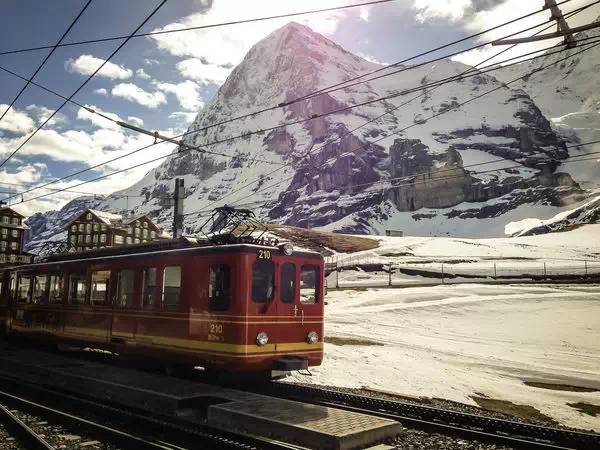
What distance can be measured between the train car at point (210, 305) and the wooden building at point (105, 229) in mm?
81119

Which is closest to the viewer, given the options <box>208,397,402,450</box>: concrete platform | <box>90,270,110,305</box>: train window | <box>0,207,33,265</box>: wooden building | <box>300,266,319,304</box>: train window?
<box>208,397,402,450</box>: concrete platform

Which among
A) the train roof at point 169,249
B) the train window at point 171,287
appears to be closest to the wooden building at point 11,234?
the train roof at point 169,249

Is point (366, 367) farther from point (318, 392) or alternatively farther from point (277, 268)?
point (277, 268)

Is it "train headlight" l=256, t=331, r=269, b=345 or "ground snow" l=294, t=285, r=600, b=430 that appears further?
"ground snow" l=294, t=285, r=600, b=430

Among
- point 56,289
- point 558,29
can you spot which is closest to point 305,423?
point 558,29

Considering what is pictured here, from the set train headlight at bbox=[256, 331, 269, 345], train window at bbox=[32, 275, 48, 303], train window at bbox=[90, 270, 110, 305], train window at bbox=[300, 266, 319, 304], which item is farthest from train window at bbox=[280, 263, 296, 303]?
train window at bbox=[32, 275, 48, 303]

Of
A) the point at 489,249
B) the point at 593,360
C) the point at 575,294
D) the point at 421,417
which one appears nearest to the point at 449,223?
the point at 489,249

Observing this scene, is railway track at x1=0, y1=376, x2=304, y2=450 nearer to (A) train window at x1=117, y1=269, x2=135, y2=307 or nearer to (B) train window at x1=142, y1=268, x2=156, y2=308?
(B) train window at x1=142, y1=268, x2=156, y2=308

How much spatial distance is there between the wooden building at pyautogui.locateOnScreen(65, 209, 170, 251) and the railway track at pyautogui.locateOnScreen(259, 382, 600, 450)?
283 ft

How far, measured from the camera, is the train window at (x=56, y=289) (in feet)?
57.6

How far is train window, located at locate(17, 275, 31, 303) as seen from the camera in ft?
65.7

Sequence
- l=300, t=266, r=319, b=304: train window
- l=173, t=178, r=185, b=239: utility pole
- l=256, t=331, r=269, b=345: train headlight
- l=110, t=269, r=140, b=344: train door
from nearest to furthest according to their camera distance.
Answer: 1. l=256, t=331, r=269, b=345: train headlight
2. l=300, t=266, r=319, b=304: train window
3. l=110, t=269, r=140, b=344: train door
4. l=173, t=178, r=185, b=239: utility pole

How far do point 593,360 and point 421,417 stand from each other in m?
13.0

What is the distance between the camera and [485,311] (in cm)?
2891
